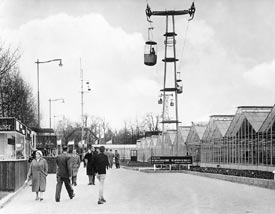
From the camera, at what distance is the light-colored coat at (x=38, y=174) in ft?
58.4

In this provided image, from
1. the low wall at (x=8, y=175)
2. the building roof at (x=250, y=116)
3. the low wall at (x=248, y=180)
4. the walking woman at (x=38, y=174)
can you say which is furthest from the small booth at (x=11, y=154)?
the building roof at (x=250, y=116)

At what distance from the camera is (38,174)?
18000 mm

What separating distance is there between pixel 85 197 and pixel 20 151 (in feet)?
33.6

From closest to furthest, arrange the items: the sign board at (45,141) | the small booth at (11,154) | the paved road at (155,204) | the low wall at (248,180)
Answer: the paved road at (155,204) → the small booth at (11,154) → the low wall at (248,180) → the sign board at (45,141)

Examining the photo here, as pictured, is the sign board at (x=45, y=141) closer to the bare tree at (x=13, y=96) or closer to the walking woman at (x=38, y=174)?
the bare tree at (x=13, y=96)

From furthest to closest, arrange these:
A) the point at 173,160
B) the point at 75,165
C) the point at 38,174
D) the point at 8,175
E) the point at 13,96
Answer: the point at 13,96 < the point at 173,160 < the point at 75,165 < the point at 8,175 < the point at 38,174

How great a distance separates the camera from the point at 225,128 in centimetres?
4891

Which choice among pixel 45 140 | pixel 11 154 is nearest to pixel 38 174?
pixel 11 154

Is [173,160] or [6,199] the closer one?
[6,199]

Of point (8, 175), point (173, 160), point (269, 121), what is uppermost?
point (269, 121)

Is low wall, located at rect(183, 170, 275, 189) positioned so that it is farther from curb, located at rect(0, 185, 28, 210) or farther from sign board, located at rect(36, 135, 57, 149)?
sign board, located at rect(36, 135, 57, 149)

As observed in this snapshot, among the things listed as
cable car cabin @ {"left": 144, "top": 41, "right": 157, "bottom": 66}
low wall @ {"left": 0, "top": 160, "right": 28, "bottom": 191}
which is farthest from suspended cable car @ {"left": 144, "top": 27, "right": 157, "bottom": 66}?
low wall @ {"left": 0, "top": 160, "right": 28, "bottom": 191}

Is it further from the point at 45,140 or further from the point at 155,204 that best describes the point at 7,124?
the point at 45,140

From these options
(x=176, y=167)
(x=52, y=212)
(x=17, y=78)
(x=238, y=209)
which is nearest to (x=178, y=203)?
(x=238, y=209)
